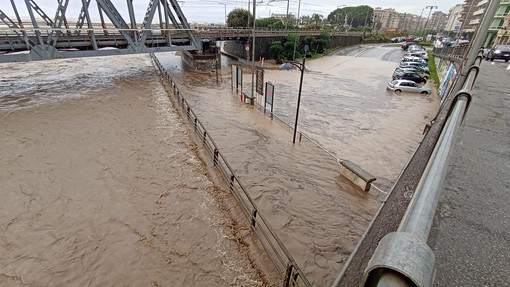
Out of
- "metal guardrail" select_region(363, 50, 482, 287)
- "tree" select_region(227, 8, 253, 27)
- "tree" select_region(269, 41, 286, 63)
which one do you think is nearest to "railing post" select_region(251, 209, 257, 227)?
"metal guardrail" select_region(363, 50, 482, 287)

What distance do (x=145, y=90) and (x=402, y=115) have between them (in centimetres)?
2244

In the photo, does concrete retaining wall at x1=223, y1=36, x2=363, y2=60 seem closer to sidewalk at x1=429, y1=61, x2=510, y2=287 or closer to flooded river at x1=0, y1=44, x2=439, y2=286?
flooded river at x1=0, y1=44, x2=439, y2=286

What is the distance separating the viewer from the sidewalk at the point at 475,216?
2480mm

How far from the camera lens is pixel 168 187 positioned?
960 cm

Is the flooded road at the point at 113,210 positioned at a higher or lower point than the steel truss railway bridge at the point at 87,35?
lower

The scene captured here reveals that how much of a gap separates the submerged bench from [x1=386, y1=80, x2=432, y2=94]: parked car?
19.7 metres

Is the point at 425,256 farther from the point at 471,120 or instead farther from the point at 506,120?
the point at 506,120

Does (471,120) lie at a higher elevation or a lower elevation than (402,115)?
higher

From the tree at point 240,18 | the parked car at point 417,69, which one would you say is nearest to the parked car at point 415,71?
the parked car at point 417,69

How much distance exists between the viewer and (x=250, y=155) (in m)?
12.4

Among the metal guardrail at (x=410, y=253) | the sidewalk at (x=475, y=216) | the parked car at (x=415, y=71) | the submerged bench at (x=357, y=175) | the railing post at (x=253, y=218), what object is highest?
the metal guardrail at (x=410, y=253)

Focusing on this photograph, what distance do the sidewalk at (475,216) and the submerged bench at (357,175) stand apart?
15.6 ft

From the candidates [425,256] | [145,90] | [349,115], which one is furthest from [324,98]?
[425,256]

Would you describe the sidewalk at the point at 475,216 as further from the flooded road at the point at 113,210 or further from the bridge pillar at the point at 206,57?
the bridge pillar at the point at 206,57
